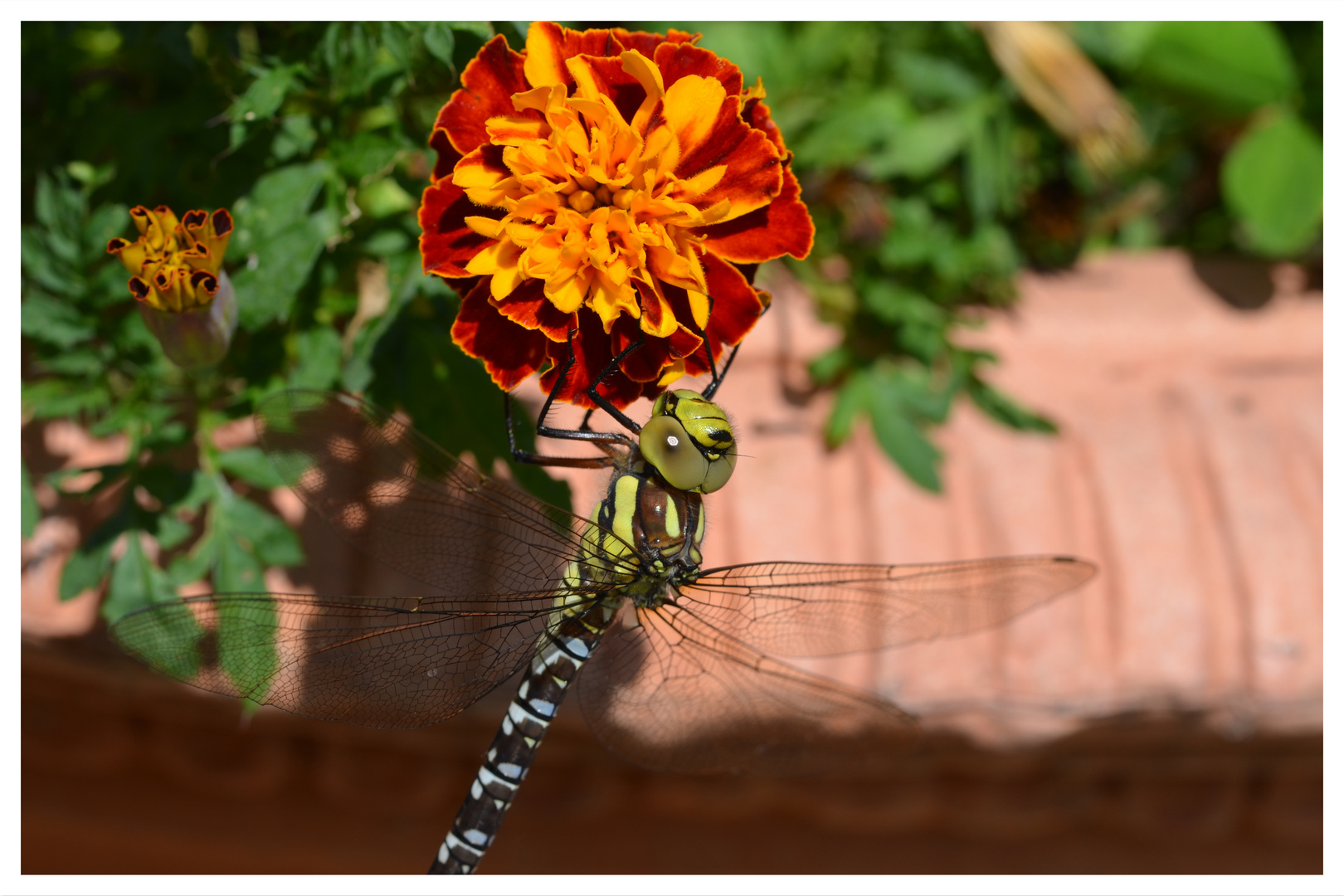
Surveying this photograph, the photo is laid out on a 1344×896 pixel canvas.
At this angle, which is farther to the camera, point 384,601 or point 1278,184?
point 1278,184

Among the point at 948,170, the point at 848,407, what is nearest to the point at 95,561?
the point at 848,407

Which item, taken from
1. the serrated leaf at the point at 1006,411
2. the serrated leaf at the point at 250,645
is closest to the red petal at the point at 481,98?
the serrated leaf at the point at 250,645

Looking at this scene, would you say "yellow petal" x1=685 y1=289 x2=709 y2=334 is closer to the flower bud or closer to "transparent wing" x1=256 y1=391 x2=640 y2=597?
"transparent wing" x1=256 y1=391 x2=640 y2=597

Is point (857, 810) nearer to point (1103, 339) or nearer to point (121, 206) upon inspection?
point (1103, 339)

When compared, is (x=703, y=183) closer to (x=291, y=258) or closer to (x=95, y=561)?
(x=291, y=258)

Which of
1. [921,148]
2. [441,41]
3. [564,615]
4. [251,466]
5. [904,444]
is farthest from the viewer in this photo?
[921,148]

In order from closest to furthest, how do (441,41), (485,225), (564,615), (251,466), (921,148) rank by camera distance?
(485,225) < (441,41) < (564,615) < (251,466) < (921,148)

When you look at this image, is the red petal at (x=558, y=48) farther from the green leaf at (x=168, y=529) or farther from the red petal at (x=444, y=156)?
the green leaf at (x=168, y=529)
